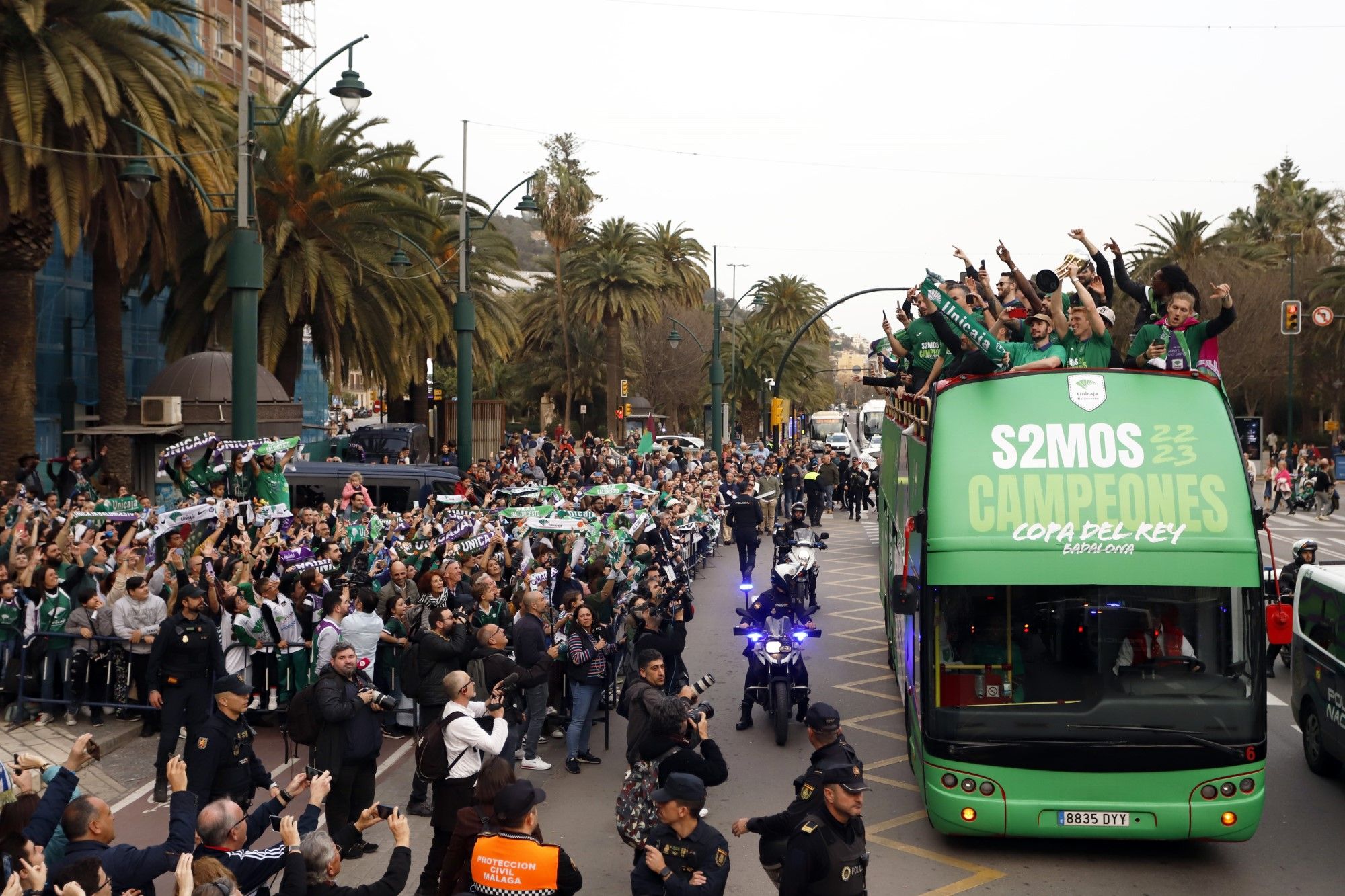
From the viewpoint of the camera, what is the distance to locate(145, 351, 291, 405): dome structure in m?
29.3

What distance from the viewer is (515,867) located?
541cm

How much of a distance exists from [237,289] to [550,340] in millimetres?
38600

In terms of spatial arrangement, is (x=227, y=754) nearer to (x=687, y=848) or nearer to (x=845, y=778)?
(x=687, y=848)

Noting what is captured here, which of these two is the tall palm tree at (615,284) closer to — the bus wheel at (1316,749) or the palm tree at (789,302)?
the palm tree at (789,302)

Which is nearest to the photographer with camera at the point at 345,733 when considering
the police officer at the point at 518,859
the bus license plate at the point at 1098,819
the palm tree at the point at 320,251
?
the police officer at the point at 518,859

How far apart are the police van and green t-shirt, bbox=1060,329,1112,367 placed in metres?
2.96

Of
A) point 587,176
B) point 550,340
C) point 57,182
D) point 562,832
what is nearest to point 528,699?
point 562,832

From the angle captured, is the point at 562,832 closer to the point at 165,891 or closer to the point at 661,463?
the point at 165,891

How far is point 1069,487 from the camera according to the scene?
864cm

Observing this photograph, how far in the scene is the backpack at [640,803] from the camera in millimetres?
7488

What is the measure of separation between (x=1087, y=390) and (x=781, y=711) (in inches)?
180

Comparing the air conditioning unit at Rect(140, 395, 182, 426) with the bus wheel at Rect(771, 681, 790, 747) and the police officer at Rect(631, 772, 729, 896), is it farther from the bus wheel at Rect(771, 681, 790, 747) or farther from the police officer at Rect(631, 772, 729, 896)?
the police officer at Rect(631, 772, 729, 896)

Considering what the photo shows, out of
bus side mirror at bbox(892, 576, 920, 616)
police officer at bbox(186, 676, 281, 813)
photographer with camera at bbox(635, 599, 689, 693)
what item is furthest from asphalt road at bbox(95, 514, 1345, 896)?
bus side mirror at bbox(892, 576, 920, 616)

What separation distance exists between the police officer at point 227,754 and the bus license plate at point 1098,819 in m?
4.97
